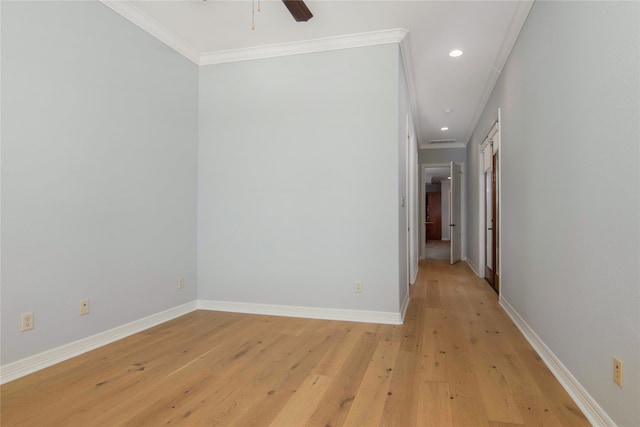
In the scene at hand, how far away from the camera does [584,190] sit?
186 cm

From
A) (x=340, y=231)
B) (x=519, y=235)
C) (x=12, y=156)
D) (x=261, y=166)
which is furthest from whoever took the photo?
(x=261, y=166)

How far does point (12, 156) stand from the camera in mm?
2191

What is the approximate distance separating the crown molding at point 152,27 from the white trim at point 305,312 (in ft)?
8.73

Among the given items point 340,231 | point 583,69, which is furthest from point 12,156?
point 583,69

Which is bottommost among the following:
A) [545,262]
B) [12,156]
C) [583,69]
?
[545,262]

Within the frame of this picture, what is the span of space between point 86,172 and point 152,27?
153 cm

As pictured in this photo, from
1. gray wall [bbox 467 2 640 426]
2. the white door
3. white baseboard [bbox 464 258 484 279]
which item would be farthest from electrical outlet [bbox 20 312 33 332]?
the white door

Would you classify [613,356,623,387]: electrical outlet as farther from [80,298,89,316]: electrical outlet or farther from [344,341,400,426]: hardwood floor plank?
[80,298,89,316]: electrical outlet

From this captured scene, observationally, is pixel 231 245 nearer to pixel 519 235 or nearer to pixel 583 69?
pixel 519 235

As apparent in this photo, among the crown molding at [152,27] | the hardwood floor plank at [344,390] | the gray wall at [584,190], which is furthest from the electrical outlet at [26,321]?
the gray wall at [584,190]

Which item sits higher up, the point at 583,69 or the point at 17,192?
the point at 583,69

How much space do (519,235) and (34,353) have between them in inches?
151

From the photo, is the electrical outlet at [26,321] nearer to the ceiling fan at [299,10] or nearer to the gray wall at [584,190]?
the ceiling fan at [299,10]

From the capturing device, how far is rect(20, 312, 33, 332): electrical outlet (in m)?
2.24
